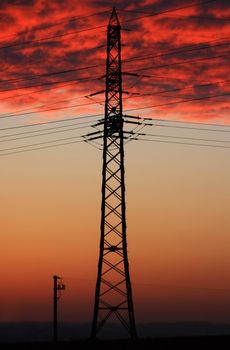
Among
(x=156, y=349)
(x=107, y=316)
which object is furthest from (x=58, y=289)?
(x=156, y=349)

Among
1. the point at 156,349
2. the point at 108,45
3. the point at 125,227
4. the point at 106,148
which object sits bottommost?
the point at 156,349

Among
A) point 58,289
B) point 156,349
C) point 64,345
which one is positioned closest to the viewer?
point 156,349

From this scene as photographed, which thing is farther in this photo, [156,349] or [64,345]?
[64,345]

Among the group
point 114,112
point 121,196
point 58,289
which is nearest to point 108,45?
point 114,112

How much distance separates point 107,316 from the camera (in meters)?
65.7

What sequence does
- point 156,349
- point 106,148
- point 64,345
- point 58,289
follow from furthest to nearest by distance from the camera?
point 58,289, point 106,148, point 64,345, point 156,349

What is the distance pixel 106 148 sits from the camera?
223ft

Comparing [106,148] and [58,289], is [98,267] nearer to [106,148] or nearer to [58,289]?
[106,148]

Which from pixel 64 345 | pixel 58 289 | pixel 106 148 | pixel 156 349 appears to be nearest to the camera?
pixel 156 349

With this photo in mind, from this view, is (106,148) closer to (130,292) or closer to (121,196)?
(121,196)

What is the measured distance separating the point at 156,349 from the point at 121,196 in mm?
12788

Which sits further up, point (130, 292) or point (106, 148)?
point (106, 148)

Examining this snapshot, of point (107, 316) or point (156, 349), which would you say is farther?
point (107, 316)

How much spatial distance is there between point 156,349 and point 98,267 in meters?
8.22
